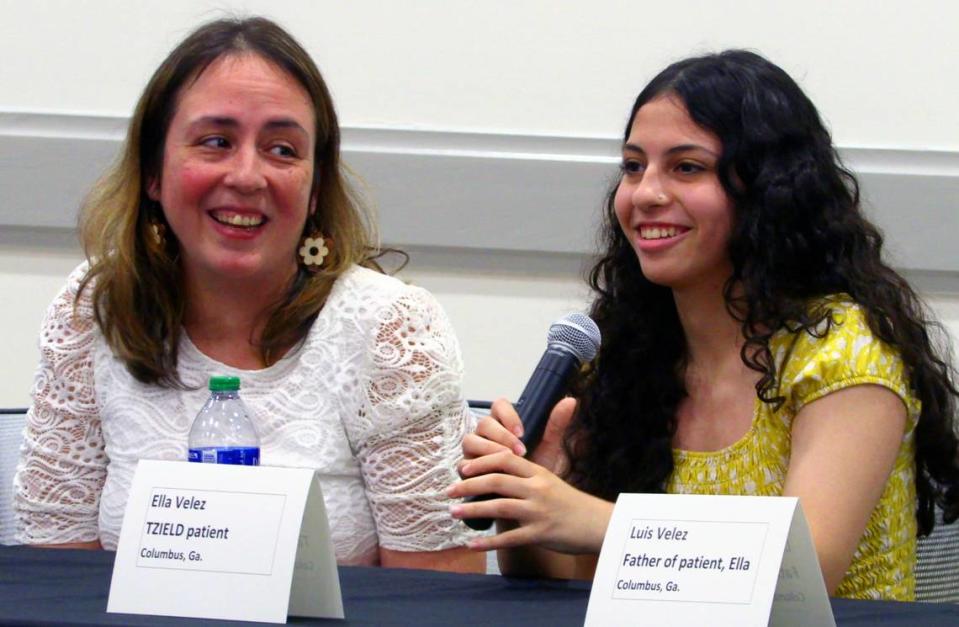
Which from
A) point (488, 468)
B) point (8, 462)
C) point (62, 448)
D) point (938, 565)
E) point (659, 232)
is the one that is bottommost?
point (8, 462)

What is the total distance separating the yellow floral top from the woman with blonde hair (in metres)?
0.33

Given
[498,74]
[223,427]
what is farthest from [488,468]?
[498,74]

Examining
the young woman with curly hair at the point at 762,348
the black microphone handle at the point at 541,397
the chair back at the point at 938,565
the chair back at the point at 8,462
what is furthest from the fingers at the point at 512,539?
the chair back at the point at 8,462

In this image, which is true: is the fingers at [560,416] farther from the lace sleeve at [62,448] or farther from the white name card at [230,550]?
the lace sleeve at [62,448]

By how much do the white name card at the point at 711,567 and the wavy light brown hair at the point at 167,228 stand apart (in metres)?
0.85

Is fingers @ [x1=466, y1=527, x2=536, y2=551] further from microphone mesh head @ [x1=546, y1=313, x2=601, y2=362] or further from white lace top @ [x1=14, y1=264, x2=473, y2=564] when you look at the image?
white lace top @ [x1=14, y1=264, x2=473, y2=564]

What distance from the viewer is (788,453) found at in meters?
1.62

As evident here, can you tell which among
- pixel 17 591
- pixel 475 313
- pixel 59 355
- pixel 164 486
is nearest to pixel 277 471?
pixel 164 486

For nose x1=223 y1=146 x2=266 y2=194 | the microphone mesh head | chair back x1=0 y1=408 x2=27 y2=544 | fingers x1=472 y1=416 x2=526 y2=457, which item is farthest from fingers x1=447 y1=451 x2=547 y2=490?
chair back x1=0 y1=408 x2=27 y2=544

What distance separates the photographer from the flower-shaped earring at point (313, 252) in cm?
188

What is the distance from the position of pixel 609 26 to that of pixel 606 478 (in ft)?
4.04

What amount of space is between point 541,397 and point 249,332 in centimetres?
64

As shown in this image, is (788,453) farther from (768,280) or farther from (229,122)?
(229,122)

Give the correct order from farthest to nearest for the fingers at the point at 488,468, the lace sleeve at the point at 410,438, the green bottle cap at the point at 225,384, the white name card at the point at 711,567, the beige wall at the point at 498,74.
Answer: the beige wall at the point at 498,74 → the lace sleeve at the point at 410,438 → the green bottle cap at the point at 225,384 → the fingers at the point at 488,468 → the white name card at the point at 711,567
